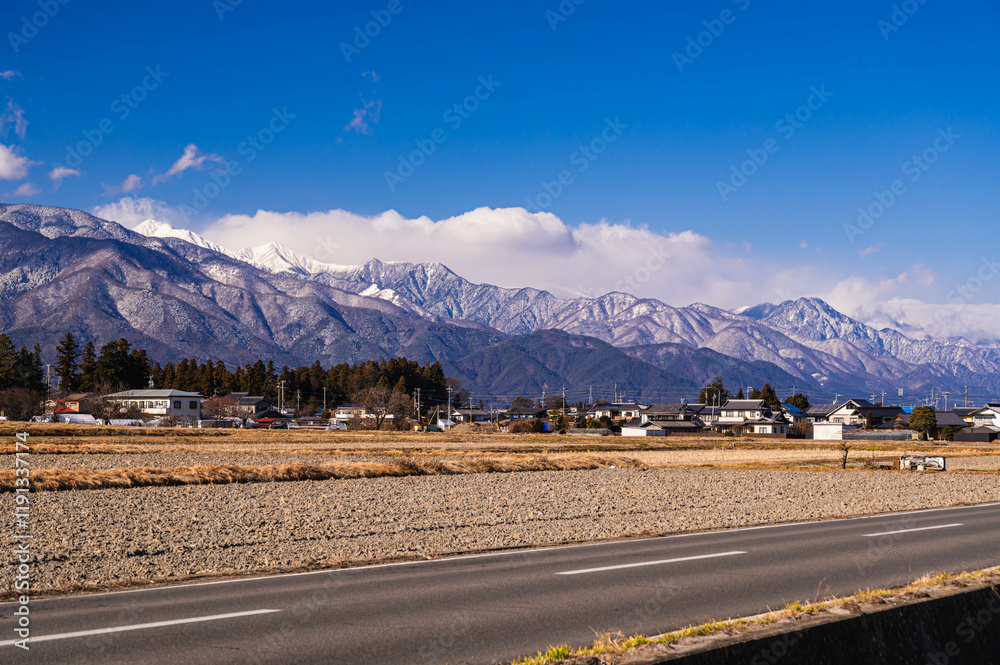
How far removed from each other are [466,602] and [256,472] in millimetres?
24868

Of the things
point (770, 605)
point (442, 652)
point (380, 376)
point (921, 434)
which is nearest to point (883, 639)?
point (770, 605)

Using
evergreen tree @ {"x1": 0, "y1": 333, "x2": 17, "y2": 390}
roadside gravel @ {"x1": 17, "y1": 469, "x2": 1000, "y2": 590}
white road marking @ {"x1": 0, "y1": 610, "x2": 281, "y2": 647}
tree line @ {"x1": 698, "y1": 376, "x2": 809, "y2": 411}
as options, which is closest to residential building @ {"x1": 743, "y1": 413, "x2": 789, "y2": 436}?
tree line @ {"x1": 698, "y1": 376, "x2": 809, "y2": 411}

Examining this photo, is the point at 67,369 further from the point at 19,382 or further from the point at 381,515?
the point at 381,515

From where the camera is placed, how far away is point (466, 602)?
9.97 metres

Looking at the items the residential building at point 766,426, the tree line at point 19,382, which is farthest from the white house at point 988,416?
the tree line at point 19,382

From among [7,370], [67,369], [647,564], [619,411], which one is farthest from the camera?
[619,411]

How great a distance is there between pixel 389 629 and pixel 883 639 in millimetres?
5078

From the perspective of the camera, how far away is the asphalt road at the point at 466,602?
7766mm

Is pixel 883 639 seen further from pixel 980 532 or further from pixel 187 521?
pixel 187 521

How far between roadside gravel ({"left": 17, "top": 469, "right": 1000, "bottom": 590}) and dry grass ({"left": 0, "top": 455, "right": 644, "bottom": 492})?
1.70 meters

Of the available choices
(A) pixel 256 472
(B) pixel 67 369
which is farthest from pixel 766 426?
(B) pixel 67 369

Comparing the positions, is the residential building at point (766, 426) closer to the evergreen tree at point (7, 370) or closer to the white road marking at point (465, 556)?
the evergreen tree at point (7, 370)

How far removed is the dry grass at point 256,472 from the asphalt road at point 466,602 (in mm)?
18419

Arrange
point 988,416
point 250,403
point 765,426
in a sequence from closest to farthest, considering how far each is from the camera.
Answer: point 988,416 < point 765,426 < point 250,403
